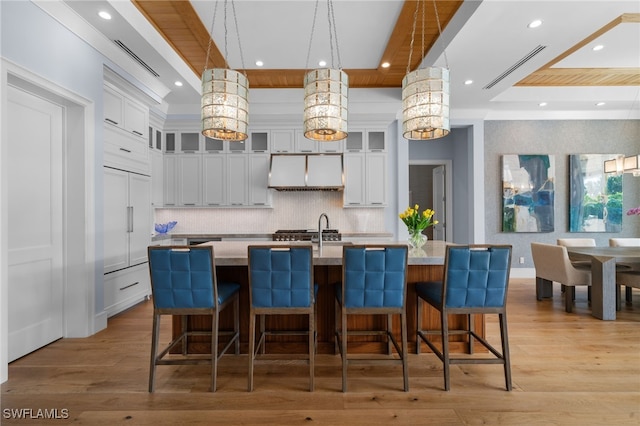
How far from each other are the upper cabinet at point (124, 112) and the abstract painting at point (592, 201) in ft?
23.6

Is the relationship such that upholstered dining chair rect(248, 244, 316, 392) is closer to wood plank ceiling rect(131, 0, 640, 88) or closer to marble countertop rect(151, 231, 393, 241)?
wood plank ceiling rect(131, 0, 640, 88)

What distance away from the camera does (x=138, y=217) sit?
4.38 meters

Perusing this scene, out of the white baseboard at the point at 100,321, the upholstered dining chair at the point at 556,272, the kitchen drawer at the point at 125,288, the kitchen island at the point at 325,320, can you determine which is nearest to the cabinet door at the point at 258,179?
the kitchen drawer at the point at 125,288

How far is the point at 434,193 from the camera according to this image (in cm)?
779

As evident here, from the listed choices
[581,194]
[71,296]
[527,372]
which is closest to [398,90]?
[581,194]

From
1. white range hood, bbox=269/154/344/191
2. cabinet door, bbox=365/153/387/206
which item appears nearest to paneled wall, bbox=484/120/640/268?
cabinet door, bbox=365/153/387/206

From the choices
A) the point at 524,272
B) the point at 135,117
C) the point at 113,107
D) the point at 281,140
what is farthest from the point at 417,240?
the point at 524,272

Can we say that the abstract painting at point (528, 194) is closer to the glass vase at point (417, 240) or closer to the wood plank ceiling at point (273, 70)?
the wood plank ceiling at point (273, 70)

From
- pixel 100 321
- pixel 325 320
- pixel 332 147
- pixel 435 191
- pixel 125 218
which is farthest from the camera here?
pixel 435 191

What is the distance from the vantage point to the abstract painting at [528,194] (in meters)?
6.10

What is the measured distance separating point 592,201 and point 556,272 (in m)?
2.90

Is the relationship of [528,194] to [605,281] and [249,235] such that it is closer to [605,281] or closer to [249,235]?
[605,281]

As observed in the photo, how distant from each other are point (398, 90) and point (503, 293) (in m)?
4.06

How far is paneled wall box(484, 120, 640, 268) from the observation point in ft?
20.2
